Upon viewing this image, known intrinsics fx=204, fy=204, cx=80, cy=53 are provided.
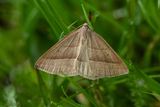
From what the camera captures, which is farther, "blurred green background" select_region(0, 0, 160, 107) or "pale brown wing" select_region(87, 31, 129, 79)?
"blurred green background" select_region(0, 0, 160, 107)

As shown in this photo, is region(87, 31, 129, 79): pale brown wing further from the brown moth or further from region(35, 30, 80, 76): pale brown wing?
region(35, 30, 80, 76): pale brown wing

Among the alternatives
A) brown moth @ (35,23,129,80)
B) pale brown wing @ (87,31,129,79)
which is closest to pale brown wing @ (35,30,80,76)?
brown moth @ (35,23,129,80)

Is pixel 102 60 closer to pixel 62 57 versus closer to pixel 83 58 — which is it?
pixel 83 58

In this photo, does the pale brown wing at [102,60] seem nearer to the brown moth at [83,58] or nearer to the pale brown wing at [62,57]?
the brown moth at [83,58]

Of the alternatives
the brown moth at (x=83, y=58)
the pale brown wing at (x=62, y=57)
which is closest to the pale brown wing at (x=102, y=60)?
the brown moth at (x=83, y=58)

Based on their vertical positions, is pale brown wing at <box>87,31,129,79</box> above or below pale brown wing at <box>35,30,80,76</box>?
below

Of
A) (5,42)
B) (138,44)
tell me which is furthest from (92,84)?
(5,42)
